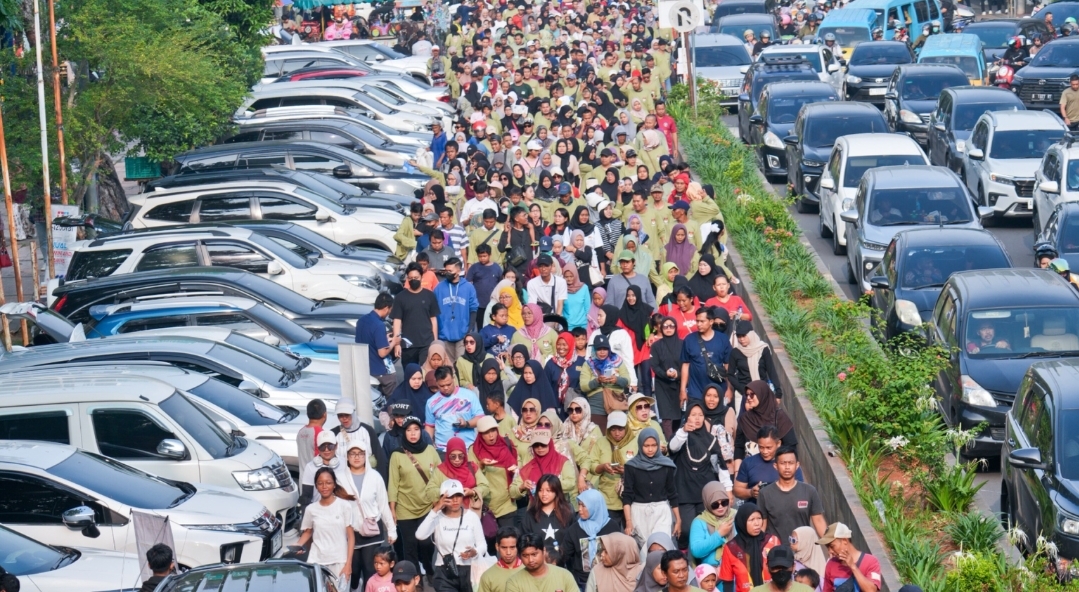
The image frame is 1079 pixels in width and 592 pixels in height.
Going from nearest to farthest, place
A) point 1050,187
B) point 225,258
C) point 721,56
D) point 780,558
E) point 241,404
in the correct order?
point 780,558 < point 241,404 < point 225,258 < point 1050,187 < point 721,56

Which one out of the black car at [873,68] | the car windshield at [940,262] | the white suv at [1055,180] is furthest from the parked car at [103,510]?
the black car at [873,68]

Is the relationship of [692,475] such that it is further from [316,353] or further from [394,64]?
[394,64]

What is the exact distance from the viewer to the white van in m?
14.0

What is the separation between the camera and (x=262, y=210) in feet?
76.6

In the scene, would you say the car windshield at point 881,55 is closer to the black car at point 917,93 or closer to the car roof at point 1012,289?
the black car at point 917,93

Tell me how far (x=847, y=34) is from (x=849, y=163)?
20592 millimetres

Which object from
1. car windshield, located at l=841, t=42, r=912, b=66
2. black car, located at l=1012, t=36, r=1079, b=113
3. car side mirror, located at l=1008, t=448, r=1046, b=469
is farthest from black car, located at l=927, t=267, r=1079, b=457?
car windshield, located at l=841, t=42, r=912, b=66

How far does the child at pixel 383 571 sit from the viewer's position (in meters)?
10.9

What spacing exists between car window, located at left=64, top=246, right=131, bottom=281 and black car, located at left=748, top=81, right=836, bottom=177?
12110 mm

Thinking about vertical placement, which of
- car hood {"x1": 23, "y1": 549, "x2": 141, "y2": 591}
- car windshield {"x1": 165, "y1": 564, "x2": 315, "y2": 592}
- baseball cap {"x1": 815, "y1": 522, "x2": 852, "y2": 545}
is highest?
baseball cap {"x1": 815, "y1": 522, "x2": 852, "y2": 545}

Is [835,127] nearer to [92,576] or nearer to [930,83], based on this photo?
[930,83]

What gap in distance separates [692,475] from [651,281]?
561 cm

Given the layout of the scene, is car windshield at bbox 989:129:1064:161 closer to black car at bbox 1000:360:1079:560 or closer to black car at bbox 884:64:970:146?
black car at bbox 884:64:970:146

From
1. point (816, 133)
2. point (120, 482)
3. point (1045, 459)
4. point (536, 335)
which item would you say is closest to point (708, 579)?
point (1045, 459)
